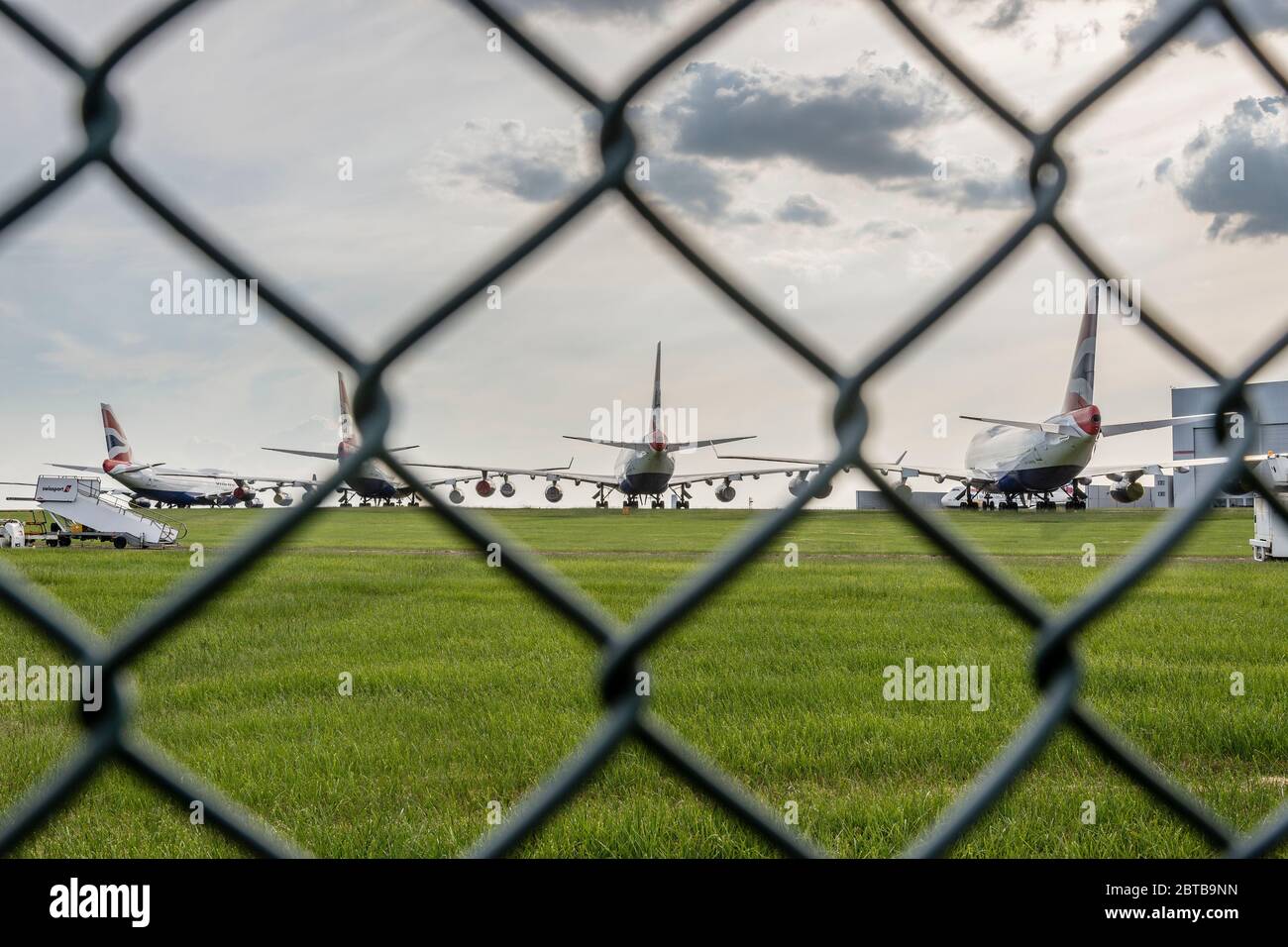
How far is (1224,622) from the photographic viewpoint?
643 cm

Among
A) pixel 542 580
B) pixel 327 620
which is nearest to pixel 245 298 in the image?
pixel 542 580

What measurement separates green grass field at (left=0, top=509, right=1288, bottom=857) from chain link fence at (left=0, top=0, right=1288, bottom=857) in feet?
0.34

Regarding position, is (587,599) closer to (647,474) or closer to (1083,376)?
(1083,376)

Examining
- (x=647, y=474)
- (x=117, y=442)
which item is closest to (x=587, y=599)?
(x=117, y=442)

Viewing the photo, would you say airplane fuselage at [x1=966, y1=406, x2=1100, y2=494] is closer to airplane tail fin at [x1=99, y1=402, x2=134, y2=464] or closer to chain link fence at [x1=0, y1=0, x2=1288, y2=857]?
airplane tail fin at [x1=99, y1=402, x2=134, y2=464]

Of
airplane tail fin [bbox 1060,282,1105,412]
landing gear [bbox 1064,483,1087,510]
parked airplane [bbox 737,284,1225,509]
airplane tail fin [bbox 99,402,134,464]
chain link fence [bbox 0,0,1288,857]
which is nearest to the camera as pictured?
chain link fence [bbox 0,0,1288,857]

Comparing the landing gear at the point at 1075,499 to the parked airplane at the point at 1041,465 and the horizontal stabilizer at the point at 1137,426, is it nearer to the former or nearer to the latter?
the parked airplane at the point at 1041,465

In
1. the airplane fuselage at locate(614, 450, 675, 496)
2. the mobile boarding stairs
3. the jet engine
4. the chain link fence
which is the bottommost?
the chain link fence

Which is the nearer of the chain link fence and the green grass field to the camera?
the chain link fence

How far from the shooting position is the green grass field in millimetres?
2660

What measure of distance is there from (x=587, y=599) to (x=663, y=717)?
336 centimetres

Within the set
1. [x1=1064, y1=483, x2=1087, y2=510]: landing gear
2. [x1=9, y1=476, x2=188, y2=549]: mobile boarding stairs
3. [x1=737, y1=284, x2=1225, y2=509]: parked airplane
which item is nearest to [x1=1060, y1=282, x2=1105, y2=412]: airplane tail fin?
[x1=737, y1=284, x2=1225, y2=509]: parked airplane
